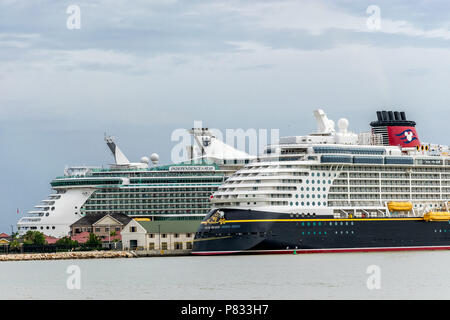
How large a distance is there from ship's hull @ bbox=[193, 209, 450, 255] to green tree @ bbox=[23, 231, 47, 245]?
24.0 meters

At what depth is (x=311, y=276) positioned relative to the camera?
57.7 meters

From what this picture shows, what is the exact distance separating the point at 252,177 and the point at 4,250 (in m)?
29.4

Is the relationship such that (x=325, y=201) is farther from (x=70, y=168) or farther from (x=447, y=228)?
(x=70, y=168)

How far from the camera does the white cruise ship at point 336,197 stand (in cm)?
7631

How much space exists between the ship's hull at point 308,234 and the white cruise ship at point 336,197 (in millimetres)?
72

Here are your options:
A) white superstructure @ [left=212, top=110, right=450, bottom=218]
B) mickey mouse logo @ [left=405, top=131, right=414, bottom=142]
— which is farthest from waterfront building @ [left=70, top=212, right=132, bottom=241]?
mickey mouse logo @ [left=405, top=131, right=414, bottom=142]

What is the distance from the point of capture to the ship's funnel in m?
87.8

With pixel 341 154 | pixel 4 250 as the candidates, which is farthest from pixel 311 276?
pixel 4 250

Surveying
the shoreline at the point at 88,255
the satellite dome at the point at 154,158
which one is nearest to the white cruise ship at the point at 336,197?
the shoreline at the point at 88,255

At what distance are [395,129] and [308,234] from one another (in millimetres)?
15580

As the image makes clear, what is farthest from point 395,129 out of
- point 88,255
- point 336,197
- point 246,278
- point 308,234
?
point 246,278

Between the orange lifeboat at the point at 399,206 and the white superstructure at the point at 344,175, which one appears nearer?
the white superstructure at the point at 344,175

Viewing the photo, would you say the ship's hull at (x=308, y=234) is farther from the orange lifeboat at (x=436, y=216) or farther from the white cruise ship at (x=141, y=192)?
the white cruise ship at (x=141, y=192)
